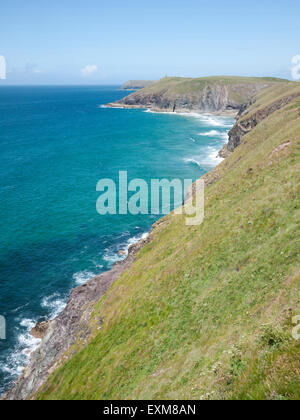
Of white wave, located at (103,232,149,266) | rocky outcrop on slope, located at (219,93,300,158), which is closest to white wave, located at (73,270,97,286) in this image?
white wave, located at (103,232,149,266)

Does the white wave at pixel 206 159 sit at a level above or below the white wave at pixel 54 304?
above

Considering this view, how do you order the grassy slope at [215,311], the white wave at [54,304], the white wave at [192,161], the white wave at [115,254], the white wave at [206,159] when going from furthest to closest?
the white wave at [192,161] < the white wave at [206,159] < the white wave at [115,254] < the white wave at [54,304] < the grassy slope at [215,311]

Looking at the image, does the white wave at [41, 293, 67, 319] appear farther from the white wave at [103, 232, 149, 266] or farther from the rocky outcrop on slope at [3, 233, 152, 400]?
the white wave at [103, 232, 149, 266]

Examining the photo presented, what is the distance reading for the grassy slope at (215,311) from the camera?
14398 mm

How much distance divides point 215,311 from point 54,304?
3133cm

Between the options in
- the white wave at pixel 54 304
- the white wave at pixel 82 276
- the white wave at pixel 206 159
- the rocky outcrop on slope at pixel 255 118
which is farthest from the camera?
the white wave at pixel 206 159

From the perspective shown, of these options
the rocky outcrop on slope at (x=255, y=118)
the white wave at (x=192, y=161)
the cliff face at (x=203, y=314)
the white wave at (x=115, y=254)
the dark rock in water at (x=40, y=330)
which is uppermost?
the rocky outcrop on slope at (x=255, y=118)

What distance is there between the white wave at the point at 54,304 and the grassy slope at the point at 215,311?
12131 millimetres

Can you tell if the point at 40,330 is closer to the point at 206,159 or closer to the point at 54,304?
the point at 54,304

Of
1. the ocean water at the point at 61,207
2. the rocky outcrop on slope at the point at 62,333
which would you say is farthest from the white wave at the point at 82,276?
the rocky outcrop on slope at the point at 62,333

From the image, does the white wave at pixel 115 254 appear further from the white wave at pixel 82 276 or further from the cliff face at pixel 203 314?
the cliff face at pixel 203 314
